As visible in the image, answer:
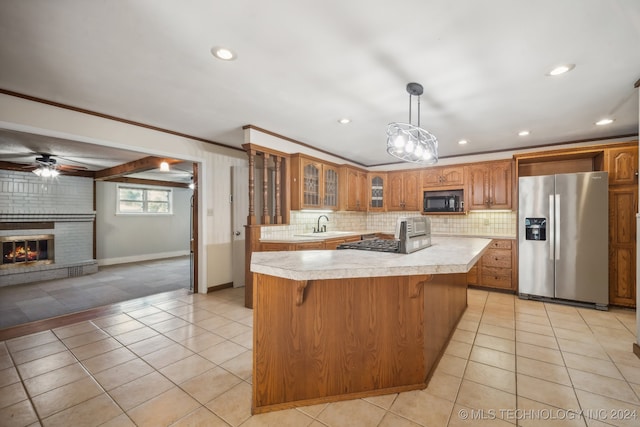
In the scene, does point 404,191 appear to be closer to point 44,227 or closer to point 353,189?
point 353,189

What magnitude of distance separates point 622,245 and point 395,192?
3.32m

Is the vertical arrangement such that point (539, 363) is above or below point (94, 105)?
below

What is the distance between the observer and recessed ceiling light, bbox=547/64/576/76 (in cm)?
220

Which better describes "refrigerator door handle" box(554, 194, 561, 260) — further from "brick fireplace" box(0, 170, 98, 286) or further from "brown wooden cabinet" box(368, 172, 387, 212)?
"brick fireplace" box(0, 170, 98, 286)

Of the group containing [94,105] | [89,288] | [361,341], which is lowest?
[89,288]

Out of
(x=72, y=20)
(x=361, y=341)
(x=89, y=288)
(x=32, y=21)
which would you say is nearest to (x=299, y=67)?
(x=72, y=20)

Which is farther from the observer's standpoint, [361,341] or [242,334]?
[242,334]

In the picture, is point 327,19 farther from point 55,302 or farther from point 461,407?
point 55,302

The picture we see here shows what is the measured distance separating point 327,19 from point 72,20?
61.0 inches

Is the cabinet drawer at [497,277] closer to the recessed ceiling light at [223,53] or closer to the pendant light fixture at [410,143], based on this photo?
the pendant light fixture at [410,143]

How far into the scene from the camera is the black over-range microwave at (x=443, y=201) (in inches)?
199

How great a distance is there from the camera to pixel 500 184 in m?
4.73

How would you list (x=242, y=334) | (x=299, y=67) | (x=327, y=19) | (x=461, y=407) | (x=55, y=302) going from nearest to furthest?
1. (x=327, y=19)
2. (x=461, y=407)
3. (x=299, y=67)
4. (x=242, y=334)
5. (x=55, y=302)

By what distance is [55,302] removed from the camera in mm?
4059
